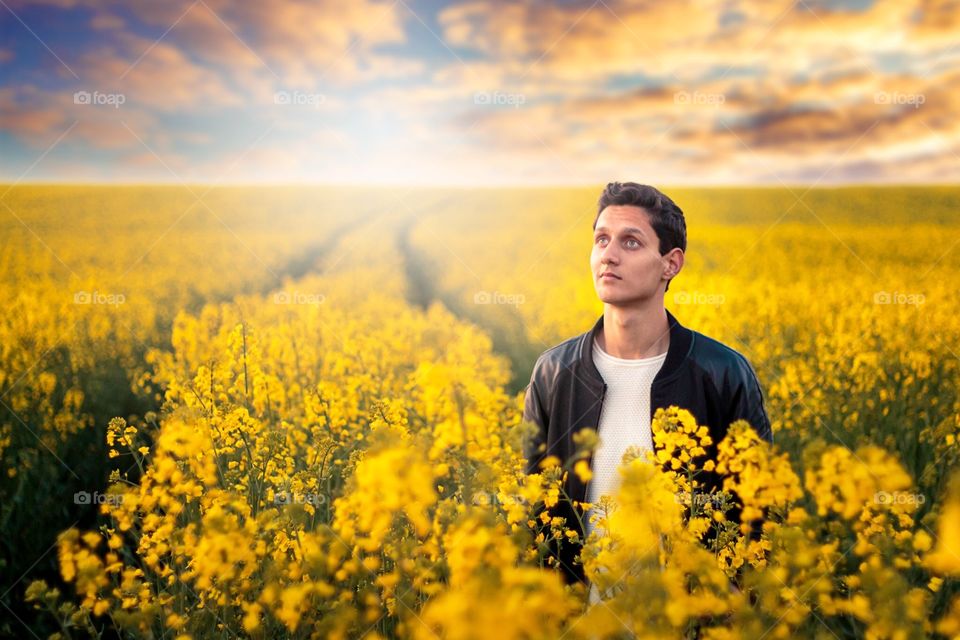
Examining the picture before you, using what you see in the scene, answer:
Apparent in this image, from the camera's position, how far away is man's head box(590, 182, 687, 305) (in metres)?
3.23

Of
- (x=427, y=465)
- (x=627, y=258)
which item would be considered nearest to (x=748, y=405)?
(x=627, y=258)

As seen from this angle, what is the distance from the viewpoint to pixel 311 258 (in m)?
19.9

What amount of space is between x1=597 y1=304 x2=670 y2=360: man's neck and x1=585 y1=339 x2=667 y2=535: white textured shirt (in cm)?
4

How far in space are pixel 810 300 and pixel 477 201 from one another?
23477 millimetres

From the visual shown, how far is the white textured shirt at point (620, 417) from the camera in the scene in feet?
10.7

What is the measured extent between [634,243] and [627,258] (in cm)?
9

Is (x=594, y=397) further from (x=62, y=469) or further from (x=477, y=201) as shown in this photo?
(x=477, y=201)

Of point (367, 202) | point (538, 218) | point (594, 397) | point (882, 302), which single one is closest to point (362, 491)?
point (594, 397)
